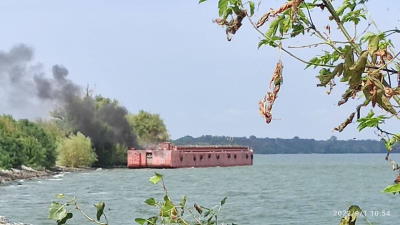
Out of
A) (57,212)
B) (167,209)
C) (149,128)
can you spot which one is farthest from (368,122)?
(149,128)

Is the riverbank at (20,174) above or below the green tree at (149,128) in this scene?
below

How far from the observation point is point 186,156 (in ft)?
401

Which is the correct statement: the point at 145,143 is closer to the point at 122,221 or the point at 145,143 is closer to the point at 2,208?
the point at 2,208

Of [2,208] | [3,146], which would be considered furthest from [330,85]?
[3,146]

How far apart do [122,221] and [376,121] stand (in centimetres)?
3213

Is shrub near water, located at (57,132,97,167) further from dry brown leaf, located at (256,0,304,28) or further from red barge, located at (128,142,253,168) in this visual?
dry brown leaf, located at (256,0,304,28)

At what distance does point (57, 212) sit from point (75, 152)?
10626cm

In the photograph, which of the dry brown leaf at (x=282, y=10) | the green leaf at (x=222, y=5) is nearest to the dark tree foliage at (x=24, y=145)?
the green leaf at (x=222, y=5)

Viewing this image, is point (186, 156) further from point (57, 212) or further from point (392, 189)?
point (392, 189)

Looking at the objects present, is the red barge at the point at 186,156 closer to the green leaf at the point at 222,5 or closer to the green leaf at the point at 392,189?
the green leaf at the point at 222,5

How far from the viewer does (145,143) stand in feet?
424

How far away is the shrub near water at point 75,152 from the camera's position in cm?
10731

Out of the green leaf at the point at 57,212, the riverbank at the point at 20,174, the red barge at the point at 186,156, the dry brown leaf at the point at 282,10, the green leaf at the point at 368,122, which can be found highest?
the red barge at the point at 186,156

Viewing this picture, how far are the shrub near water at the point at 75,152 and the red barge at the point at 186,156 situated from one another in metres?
9.76
